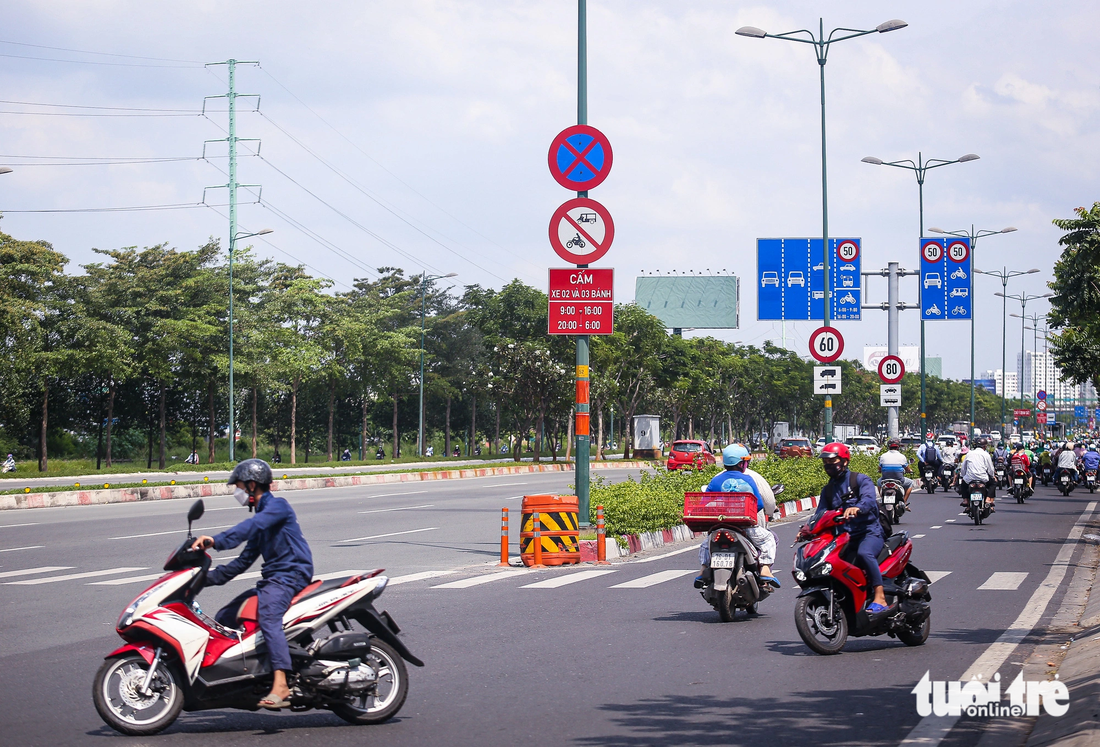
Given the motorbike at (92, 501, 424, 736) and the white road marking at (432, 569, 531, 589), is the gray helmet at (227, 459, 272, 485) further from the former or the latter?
the white road marking at (432, 569, 531, 589)

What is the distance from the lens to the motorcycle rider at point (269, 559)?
240 inches

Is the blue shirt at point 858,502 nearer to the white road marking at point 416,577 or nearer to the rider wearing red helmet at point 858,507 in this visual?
the rider wearing red helmet at point 858,507

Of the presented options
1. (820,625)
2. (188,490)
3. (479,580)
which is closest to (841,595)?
(820,625)

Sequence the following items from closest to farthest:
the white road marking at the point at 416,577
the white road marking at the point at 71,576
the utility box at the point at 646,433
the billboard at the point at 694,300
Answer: the white road marking at the point at 71,576, the white road marking at the point at 416,577, the utility box at the point at 646,433, the billboard at the point at 694,300

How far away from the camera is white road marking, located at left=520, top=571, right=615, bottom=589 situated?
12.8m

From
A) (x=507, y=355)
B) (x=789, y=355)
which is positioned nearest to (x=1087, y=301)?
(x=507, y=355)

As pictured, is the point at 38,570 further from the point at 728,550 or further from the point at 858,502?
the point at 858,502

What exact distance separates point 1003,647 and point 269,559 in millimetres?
5638

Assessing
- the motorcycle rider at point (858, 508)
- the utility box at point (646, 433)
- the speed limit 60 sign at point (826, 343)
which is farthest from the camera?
the utility box at point (646, 433)

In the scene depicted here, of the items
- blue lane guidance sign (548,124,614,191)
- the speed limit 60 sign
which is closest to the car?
the speed limit 60 sign

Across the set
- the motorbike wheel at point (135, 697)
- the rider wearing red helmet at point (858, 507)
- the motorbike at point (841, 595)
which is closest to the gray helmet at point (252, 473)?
the motorbike wheel at point (135, 697)

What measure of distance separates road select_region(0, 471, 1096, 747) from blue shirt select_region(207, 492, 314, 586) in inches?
33.7

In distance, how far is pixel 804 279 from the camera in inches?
1175

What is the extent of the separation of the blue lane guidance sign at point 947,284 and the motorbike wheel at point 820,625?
2500cm
